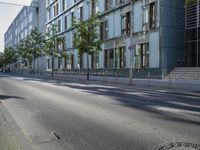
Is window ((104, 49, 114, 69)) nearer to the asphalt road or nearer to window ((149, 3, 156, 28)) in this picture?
window ((149, 3, 156, 28))

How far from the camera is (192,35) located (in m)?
37.2

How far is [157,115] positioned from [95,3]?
150 ft

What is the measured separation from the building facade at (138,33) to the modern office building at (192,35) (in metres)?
0.99

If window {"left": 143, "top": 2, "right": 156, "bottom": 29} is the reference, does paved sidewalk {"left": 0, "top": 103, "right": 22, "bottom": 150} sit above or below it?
below

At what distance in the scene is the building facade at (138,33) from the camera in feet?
123

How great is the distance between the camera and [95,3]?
55062 millimetres

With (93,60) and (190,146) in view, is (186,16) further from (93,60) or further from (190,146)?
(190,146)

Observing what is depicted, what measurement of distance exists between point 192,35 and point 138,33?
665cm

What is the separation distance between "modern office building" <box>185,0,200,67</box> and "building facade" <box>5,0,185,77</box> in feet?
3.24

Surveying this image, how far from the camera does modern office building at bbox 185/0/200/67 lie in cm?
3588

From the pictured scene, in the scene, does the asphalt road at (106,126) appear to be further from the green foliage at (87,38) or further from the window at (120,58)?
the window at (120,58)

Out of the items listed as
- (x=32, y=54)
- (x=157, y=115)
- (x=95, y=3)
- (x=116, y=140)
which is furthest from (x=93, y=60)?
(x=116, y=140)

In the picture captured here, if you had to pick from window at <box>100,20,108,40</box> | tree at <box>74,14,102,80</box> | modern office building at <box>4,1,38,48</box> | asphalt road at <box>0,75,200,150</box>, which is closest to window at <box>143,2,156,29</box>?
tree at <box>74,14,102,80</box>

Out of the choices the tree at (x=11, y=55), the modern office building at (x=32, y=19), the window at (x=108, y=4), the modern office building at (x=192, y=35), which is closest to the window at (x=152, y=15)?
the modern office building at (x=192, y=35)
